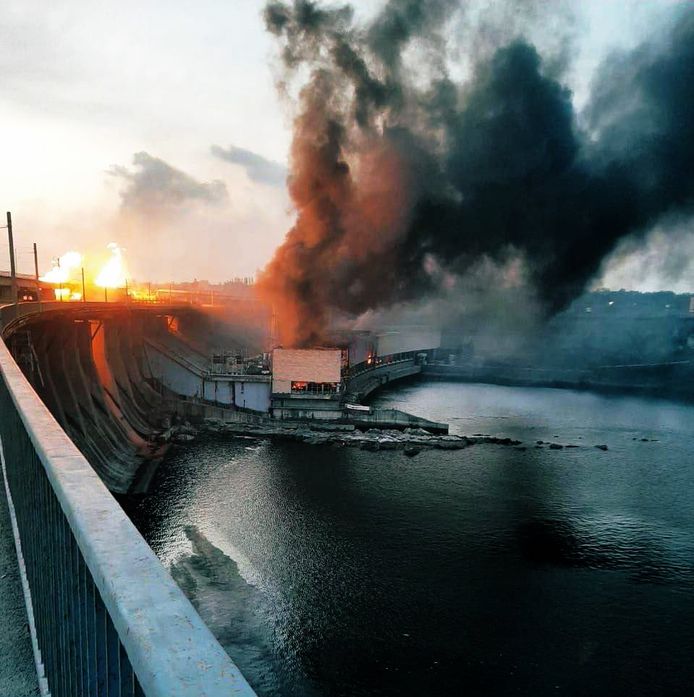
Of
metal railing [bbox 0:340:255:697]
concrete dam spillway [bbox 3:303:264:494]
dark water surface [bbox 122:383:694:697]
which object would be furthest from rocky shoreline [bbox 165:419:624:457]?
metal railing [bbox 0:340:255:697]

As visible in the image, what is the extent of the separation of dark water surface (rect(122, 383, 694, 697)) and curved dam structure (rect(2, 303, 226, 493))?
8.47 ft

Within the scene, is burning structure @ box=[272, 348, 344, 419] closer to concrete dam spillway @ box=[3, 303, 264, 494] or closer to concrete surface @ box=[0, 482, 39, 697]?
concrete dam spillway @ box=[3, 303, 264, 494]

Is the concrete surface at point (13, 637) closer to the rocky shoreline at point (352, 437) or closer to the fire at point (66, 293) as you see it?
the rocky shoreline at point (352, 437)

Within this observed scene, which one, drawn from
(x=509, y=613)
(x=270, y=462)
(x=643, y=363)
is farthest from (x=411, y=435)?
(x=643, y=363)

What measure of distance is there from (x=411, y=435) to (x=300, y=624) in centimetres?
2364

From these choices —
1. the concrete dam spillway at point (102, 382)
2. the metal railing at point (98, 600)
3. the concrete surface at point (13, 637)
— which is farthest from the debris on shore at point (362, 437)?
the metal railing at point (98, 600)

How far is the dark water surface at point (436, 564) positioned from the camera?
1702 centimetres

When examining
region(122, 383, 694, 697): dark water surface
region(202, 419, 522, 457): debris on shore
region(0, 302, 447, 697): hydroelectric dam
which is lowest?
region(122, 383, 694, 697): dark water surface

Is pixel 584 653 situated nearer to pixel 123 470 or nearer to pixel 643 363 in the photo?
pixel 123 470

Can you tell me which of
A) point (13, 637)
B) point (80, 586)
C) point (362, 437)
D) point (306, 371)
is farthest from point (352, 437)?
point (80, 586)

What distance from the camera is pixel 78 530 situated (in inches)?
77.0

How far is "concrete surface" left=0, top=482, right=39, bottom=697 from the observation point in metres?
2.97

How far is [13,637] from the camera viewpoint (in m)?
3.34

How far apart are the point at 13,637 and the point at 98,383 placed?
3373 cm
